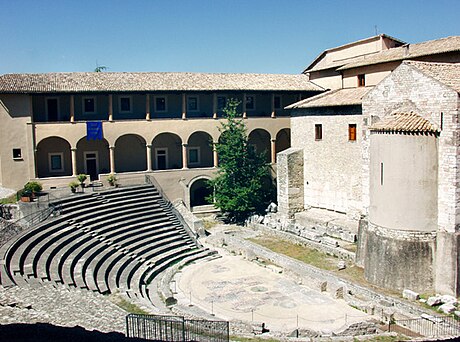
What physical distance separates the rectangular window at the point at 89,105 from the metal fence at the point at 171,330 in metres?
23.7

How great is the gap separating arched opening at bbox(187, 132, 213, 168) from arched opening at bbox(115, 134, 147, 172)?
150 inches

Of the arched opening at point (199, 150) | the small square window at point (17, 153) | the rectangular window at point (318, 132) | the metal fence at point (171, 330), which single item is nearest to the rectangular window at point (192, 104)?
the arched opening at point (199, 150)

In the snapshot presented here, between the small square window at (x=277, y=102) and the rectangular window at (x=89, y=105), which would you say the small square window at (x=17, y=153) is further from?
the small square window at (x=277, y=102)

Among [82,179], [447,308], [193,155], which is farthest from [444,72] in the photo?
[193,155]

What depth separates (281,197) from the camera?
36.1m

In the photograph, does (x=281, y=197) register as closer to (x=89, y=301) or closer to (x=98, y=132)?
(x=98, y=132)

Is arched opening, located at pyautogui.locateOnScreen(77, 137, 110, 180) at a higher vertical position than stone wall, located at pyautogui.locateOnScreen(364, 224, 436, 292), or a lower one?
higher

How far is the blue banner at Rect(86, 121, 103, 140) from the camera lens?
1359 inches

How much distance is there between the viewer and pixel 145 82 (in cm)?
3647

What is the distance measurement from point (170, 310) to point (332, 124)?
18.2m

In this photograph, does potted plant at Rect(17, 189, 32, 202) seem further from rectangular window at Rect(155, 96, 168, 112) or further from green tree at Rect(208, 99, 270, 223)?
green tree at Rect(208, 99, 270, 223)

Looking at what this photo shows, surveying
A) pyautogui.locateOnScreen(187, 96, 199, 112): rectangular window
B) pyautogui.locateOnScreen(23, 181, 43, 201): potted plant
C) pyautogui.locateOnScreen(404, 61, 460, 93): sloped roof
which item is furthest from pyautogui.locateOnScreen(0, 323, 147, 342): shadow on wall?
pyautogui.locateOnScreen(187, 96, 199, 112): rectangular window

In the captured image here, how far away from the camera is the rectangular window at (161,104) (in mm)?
38125

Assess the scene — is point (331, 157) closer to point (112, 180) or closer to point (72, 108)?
point (112, 180)
